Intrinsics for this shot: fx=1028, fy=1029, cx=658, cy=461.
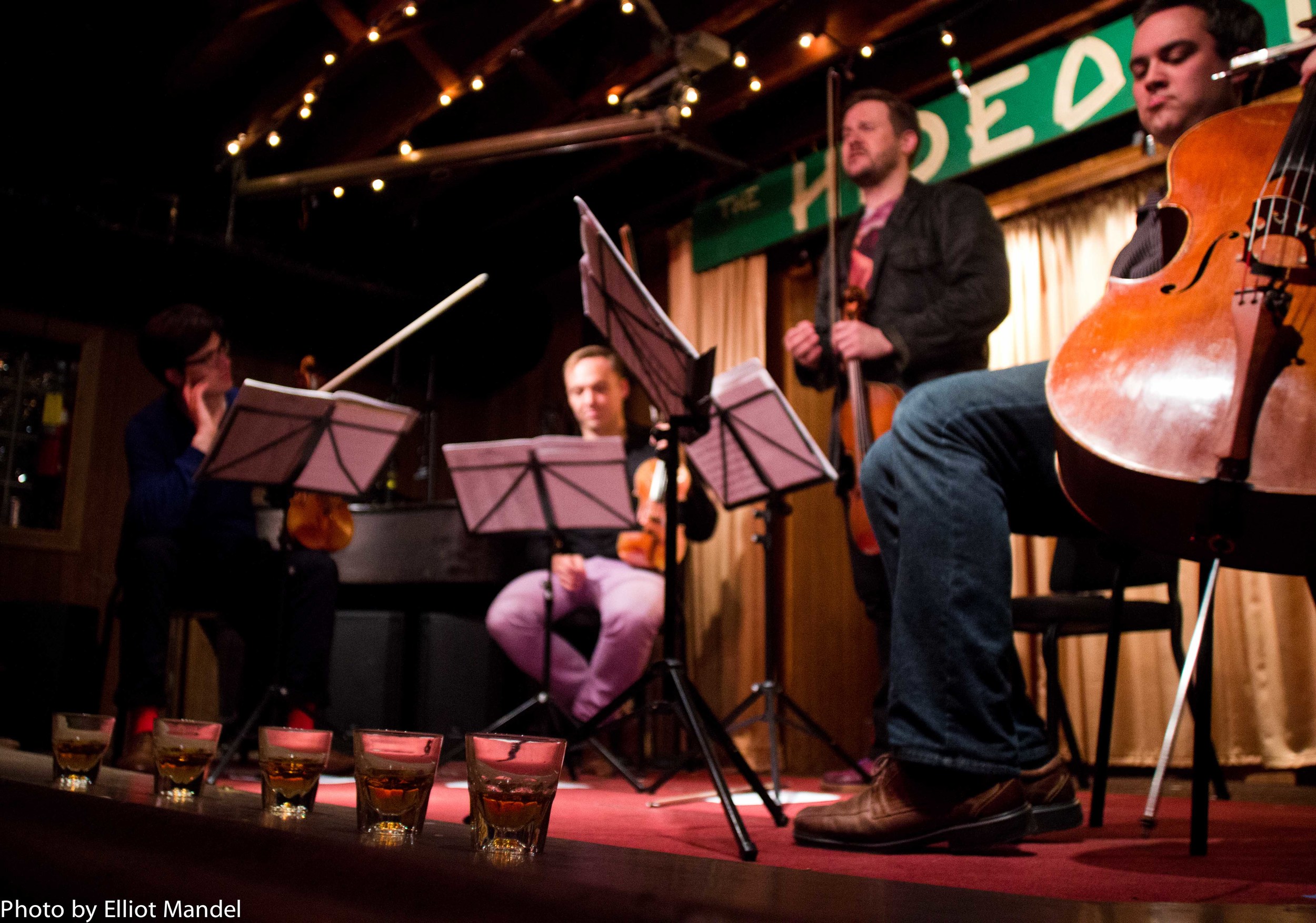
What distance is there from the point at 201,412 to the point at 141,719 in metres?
0.92

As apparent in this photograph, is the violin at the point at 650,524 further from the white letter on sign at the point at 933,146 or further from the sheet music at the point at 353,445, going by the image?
the white letter on sign at the point at 933,146

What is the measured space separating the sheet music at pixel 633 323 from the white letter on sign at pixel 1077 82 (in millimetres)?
2346

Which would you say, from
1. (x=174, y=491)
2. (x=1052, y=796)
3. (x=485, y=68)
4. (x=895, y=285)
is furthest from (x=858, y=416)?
(x=485, y=68)

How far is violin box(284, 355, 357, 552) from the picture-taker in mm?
→ 3336

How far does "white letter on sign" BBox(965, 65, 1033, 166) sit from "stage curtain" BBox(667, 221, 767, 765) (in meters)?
1.21

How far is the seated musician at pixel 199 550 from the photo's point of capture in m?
2.86

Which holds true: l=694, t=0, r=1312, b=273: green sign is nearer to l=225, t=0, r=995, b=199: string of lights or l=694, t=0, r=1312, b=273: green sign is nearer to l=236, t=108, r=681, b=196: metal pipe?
l=225, t=0, r=995, b=199: string of lights

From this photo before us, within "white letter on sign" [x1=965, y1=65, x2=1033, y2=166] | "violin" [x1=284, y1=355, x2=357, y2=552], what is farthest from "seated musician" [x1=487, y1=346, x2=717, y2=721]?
"white letter on sign" [x1=965, y1=65, x2=1033, y2=166]

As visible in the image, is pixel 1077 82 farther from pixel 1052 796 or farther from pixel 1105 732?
pixel 1052 796

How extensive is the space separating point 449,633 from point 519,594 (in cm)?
57

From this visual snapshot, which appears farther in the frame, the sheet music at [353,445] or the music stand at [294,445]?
the sheet music at [353,445]

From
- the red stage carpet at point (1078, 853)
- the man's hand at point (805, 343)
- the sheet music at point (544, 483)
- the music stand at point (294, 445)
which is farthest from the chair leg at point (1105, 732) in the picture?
the music stand at point (294, 445)

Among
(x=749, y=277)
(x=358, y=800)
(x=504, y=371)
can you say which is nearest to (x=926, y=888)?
(x=358, y=800)

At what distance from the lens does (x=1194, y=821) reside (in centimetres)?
137
